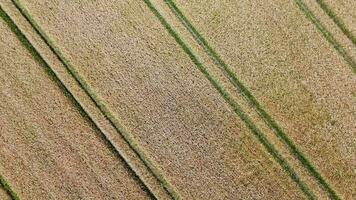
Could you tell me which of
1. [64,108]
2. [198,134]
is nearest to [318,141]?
[198,134]

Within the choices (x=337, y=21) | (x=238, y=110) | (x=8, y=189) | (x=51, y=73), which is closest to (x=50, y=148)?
(x=8, y=189)

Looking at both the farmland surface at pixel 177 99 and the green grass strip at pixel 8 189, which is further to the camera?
the farmland surface at pixel 177 99

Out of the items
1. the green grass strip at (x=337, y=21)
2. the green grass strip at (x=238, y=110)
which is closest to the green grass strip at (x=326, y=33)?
the green grass strip at (x=337, y=21)

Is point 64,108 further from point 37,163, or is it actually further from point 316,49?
point 316,49

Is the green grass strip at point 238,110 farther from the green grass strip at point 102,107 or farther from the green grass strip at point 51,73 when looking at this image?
the green grass strip at point 51,73

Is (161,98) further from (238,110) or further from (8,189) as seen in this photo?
(8,189)

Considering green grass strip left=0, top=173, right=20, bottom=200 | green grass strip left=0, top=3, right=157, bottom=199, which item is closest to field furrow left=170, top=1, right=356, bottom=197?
green grass strip left=0, top=3, right=157, bottom=199
